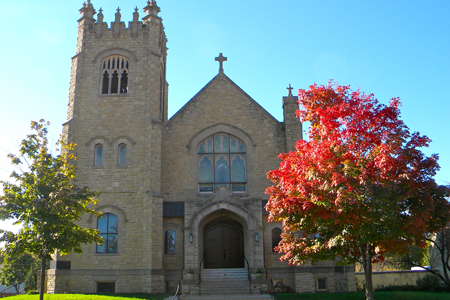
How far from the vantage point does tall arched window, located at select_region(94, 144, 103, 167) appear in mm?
22650

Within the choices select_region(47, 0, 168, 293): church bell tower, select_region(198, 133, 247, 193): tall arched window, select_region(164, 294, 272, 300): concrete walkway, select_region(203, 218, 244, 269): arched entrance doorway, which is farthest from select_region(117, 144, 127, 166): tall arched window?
select_region(164, 294, 272, 300): concrete walkway

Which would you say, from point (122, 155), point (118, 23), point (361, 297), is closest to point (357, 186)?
point (361, 297)

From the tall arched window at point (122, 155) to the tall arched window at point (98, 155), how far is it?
97 cm

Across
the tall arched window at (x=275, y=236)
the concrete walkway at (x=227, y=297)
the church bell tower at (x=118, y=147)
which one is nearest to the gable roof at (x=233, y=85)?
the church bell tower at (x=118, y=147)

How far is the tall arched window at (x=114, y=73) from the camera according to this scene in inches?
955

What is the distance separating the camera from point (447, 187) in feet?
44.4

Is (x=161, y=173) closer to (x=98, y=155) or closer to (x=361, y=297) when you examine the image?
(x=98, y=155)

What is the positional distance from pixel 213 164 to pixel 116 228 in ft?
19.9

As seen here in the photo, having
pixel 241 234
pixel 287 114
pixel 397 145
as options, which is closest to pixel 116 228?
pixel 241 234

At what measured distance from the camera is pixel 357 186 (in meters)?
13.0

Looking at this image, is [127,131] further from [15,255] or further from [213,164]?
[15,255]

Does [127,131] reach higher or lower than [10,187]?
higher

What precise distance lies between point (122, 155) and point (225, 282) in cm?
836

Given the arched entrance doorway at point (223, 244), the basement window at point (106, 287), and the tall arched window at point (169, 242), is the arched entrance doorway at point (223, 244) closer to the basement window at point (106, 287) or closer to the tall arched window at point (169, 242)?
the tall arched window at point (169, 242)
